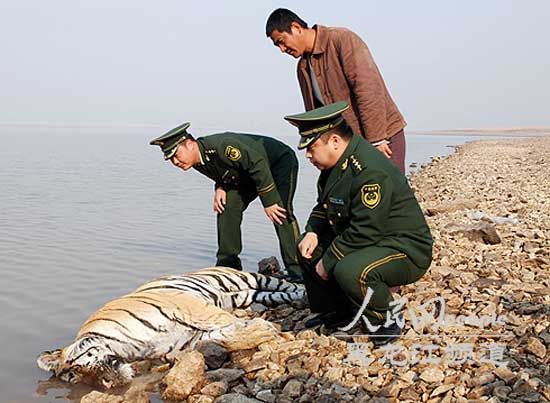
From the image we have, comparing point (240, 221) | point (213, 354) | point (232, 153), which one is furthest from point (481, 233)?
point (213, 354)

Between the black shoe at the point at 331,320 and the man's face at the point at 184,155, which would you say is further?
the man's face at the point at 184,155

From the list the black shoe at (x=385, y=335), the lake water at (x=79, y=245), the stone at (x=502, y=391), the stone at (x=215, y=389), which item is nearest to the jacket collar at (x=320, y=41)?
the black shoe at (x=385, y=335)

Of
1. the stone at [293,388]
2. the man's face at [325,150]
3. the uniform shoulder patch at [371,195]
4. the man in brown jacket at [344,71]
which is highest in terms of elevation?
the man in brown jacket at [344,71]

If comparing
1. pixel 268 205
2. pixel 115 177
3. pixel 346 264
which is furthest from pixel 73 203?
pixel 346 264

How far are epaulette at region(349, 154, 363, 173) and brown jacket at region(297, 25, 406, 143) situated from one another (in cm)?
111

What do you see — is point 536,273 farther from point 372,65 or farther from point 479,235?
point 372,65

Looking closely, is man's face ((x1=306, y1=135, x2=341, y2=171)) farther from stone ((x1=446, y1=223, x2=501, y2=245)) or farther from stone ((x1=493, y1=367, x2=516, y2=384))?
stone ((x1=446, y1=223, x2=501, y2=245))

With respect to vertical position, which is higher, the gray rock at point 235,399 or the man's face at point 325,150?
the man's face at point 325,150

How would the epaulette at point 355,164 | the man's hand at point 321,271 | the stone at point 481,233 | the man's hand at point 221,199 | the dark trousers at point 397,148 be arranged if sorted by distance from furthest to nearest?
1. the stone at point 481,233
2. the man's hand at point 221,199
3. the dark trousers at point 397,148
4. the man's hand at point 321,271
5. the epaulette at point 355,164

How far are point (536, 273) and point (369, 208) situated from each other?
7.38 ft

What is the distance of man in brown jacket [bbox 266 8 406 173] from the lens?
540 cm

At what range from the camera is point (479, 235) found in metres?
7.27

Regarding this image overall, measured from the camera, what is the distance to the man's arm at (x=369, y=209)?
4.24 meters

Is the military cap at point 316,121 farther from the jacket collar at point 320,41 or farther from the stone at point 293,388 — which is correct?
the stone at point 293,388
